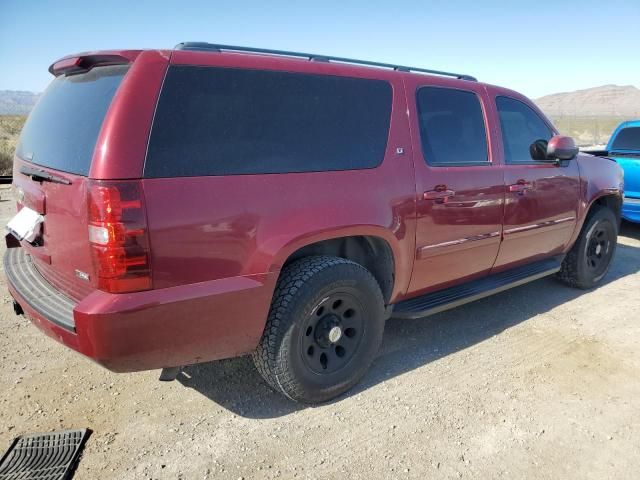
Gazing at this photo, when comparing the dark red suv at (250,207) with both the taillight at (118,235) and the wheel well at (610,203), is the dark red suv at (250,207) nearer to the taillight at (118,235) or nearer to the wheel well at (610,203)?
the taillight at (118,235)

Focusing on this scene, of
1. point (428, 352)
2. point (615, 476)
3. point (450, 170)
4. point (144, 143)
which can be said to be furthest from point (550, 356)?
point (144, 143)

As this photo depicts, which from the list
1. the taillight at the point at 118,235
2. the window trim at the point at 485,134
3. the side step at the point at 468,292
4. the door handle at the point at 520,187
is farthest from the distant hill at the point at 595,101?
the taillight at the point at 118,235

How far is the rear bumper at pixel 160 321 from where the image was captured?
6.94 feet

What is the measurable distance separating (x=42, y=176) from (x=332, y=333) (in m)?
1.74

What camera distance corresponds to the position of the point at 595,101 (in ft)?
492

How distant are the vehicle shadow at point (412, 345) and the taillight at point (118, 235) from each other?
3.71ft

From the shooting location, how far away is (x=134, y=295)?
212 cm

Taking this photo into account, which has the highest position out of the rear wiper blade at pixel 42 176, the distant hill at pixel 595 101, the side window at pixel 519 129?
the side window at pixel 519 129

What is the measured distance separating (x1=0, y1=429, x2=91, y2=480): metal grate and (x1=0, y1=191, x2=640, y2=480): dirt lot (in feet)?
0.20

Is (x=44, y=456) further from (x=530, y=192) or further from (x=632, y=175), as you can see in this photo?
(x=632, y=175)

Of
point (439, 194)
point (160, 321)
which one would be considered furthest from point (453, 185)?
point (160, 321)

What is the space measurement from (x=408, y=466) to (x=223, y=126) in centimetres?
187

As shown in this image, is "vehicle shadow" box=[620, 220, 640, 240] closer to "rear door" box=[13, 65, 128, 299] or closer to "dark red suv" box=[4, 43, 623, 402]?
"dark red suv" box=[4, 43, 623, 402]

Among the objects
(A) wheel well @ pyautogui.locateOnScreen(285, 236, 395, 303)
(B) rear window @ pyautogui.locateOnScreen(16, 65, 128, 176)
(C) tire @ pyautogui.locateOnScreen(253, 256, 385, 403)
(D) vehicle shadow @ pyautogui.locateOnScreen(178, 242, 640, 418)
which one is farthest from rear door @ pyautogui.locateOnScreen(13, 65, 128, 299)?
(A) wheel well @ pyautogui.locateOnScreen(285, 236, 395, 303)
